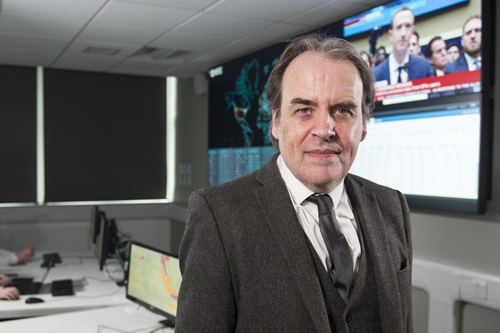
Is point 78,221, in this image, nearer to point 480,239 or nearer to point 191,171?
point 191,171

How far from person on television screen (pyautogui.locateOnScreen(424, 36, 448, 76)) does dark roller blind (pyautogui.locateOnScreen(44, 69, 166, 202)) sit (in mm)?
3773

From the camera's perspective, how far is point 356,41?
2.97 meters

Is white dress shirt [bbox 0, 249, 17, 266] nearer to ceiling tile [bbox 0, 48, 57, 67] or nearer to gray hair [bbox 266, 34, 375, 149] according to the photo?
ceiling tile [bbox 0, 48, 57, 67]

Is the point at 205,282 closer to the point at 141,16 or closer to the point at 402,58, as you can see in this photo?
the point at 402,58

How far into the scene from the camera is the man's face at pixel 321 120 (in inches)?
37.2

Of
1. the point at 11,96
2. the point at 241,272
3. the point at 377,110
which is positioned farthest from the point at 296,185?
the point at 11,96

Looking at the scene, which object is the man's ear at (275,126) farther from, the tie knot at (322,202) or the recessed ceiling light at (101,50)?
the recessed ceiling light at (101,50)

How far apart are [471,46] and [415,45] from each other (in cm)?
36

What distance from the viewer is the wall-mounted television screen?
2223 mm

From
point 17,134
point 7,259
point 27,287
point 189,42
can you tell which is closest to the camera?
point 27,287

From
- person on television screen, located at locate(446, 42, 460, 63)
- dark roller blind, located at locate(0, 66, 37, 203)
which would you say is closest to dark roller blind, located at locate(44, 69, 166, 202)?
dark roller blind, located at locate(0, 66, 37, 203)

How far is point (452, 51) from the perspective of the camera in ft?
7.66

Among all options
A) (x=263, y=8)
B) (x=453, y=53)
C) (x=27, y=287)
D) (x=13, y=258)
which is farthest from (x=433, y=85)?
(x=13, y=258)

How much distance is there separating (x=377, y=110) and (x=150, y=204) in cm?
342
